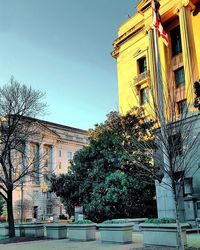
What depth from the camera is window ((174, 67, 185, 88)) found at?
31969mm

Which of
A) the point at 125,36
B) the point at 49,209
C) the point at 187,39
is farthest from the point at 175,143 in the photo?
the point at 49,209

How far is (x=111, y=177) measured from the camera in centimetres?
2494

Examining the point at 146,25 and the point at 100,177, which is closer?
the point at 100,177

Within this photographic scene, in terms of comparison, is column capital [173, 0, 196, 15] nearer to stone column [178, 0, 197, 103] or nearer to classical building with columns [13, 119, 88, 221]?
stone column [178, 0, 197, 103]

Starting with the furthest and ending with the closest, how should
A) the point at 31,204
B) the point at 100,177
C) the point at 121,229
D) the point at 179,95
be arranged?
the point at 31,204 < the point at 179,95 < the point at 100,177 < the point at 121,229

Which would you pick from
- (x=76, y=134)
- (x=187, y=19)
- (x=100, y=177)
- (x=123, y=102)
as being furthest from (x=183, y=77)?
(x=76, y=134)

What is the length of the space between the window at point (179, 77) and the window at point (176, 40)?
1.95 metres

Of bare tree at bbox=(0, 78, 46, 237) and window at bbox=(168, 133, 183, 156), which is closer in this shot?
window at bbox=(168, 133, 183, 156)

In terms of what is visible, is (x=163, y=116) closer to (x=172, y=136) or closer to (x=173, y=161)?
(x=172, y=136)

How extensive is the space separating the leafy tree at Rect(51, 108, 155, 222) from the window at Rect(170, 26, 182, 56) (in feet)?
28.6

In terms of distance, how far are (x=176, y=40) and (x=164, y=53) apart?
72.7 inches

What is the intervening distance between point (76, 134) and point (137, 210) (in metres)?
60.6

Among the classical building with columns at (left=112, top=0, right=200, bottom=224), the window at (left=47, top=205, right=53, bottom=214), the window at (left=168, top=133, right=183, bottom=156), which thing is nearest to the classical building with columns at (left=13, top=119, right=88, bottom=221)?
the window at (left=47, top=205, right=53, bottom=214)

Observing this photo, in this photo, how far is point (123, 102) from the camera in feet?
131
